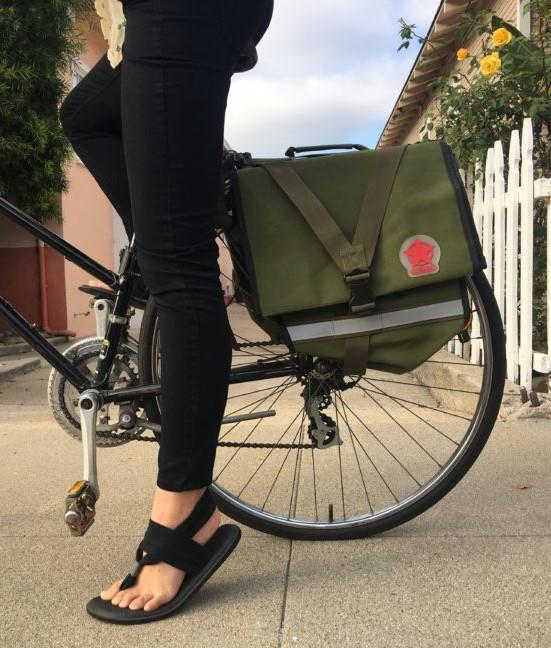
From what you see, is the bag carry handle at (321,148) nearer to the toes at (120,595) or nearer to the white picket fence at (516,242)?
the toes at (120,595)

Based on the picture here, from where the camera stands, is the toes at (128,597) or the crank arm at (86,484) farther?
the crank arm at (86,484)

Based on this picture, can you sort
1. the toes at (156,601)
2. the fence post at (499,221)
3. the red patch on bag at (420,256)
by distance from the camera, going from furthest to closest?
the fence post at (499,221) < the red patch on bag at (420,256) < the toes at (156,601)

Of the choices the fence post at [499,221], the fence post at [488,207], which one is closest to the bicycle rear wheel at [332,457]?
the fence post at [499,221]

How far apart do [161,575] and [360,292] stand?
Answer: 2.59 ft

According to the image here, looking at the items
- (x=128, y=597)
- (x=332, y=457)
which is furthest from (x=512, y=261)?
(x=128, y=597)

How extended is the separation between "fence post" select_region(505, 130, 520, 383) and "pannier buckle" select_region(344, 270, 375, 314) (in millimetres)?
2296

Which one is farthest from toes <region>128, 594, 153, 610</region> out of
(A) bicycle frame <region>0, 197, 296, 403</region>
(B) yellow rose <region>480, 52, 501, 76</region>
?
(B) yellow rose <region>480, 52, 501, 76</region>

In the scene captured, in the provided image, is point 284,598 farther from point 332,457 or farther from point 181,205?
point 332,457

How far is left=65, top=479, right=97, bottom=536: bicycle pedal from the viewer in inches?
A: 60.2

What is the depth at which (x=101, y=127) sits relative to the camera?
1750 millimetres

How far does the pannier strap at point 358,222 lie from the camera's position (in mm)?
1484

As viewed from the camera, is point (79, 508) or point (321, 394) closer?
point (79, 508)

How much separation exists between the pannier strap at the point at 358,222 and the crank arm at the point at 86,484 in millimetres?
753

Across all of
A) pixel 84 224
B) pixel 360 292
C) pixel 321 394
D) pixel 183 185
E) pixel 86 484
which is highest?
pixel 84 224
